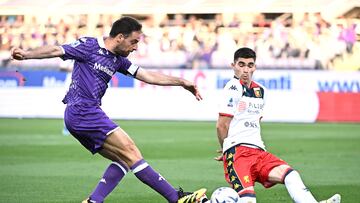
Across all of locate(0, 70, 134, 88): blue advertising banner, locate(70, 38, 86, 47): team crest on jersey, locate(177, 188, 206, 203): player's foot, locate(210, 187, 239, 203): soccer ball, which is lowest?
locate(0, 70, 134, 88): blue advertising banner

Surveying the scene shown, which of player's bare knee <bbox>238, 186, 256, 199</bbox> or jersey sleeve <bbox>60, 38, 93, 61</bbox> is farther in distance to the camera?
jersey sleeve <bbox>60, 38, 93, 61</bbox>

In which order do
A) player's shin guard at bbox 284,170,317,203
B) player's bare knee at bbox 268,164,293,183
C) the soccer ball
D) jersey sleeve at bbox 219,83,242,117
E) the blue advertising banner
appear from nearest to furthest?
the soccer ball
player's shin guard at bbox 284,170,317,203
player's bare knee at bbox 268,164,293,183
jersey sleeve at bbox 219,83,242,117
the blue advertising banner

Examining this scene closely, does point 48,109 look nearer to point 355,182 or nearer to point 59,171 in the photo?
point 59,171

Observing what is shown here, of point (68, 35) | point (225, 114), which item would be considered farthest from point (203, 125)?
point (225, 114)

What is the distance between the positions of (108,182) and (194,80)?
17.9 metres

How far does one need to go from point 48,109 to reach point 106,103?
78.9 inches

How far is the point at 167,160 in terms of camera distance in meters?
15.4

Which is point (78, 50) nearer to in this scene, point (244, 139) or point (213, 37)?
point (244, 139)

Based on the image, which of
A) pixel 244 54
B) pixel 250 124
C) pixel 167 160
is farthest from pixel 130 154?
pixel 167 160

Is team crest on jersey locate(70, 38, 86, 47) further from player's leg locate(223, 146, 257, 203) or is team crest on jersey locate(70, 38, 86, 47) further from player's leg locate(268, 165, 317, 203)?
player's leg locate(268, 165, 317, 203)

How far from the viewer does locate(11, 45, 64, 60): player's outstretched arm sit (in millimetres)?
8117

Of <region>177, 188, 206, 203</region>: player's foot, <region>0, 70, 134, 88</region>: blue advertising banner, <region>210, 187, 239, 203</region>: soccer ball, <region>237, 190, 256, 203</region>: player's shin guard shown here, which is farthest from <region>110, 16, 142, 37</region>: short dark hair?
<region>0, 70, 134, 88</region>: blue advertising banner

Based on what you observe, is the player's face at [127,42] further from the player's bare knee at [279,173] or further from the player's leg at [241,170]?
the player's bare knee at [279,173]

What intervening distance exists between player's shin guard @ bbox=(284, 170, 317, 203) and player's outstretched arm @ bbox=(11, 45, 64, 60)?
2.59 m
